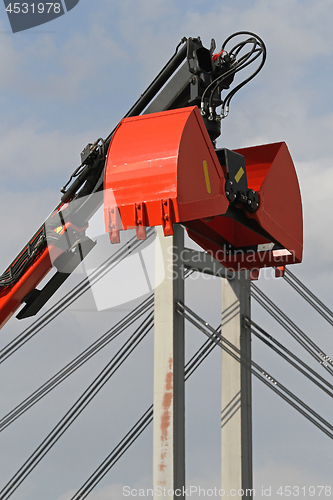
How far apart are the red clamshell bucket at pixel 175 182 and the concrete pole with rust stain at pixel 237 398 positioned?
20.3 feet

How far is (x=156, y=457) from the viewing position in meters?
11.1

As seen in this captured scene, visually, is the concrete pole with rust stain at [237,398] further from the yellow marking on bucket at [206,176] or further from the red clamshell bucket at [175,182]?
the yellow marking on bucket at [206,176]

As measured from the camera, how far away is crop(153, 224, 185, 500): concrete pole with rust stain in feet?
36.2

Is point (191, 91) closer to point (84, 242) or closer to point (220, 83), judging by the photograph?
point (220, 83)

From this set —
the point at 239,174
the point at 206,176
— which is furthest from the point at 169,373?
the point at 206,176

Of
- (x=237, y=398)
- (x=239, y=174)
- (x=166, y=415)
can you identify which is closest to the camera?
(x=239, y=174)

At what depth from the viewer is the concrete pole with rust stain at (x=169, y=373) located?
11031 mm

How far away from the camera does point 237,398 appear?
13289 millimetres

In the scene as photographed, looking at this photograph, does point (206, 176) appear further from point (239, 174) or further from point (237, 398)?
point (237, 398)

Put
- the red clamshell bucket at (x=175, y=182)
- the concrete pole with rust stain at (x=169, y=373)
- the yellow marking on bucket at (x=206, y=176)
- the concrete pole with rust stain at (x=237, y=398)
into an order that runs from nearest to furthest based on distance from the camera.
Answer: the red clamshell bucket at (x=175, y=182)
the yellow marking on bucket at (x=206, y=176)
the concrete pole with rust stain at (x=169, y=373)
the concrete pole with rust stain at (x=237, y=398)

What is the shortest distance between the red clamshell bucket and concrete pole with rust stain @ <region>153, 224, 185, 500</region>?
13.8 feet

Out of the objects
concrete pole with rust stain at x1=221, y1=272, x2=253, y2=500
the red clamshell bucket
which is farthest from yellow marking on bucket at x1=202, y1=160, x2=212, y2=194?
concrete pole with rust stain at x1=221, y1=272, x2=253, y2=500

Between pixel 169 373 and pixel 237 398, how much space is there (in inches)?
99.7

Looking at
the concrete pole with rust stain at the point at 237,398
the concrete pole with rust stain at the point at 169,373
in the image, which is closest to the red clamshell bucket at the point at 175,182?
the concrete pole with rust stain at the point at 169,373
